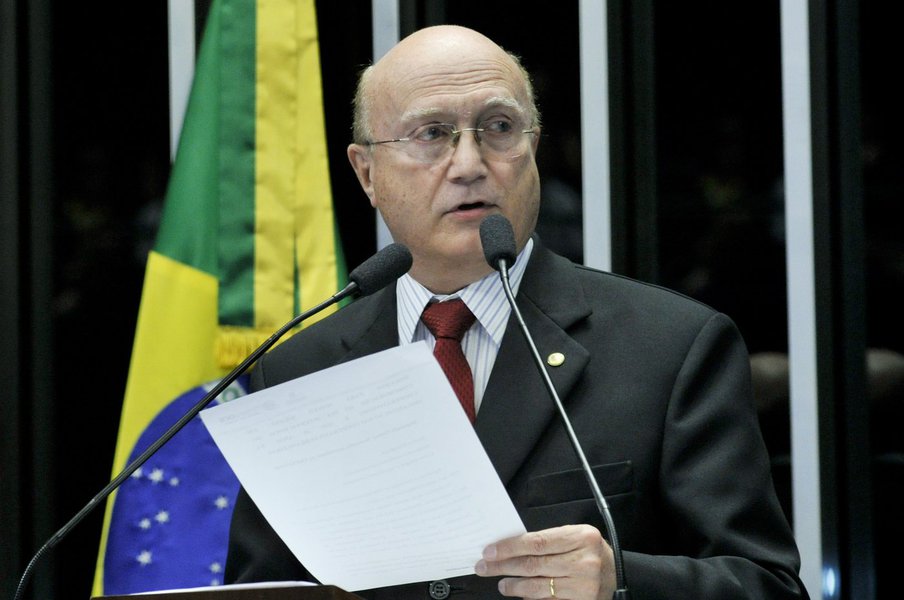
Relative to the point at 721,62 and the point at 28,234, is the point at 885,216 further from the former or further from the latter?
the point at 28,234

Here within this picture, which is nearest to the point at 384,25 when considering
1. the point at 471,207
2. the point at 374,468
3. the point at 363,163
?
the point at 363,163

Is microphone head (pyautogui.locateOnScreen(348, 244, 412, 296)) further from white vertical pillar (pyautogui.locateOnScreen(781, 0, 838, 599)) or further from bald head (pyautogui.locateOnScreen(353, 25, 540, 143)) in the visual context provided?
white vertical pillar (pyautogui.locateOnScreen(781, 0, 838, 599))

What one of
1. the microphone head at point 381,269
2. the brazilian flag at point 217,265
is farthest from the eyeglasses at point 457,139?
the brazilian flag at point 217,265

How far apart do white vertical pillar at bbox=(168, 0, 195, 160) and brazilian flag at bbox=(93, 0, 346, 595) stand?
0.26 metres

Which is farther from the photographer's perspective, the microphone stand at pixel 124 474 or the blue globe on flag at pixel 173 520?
the blue globe on flag at pixel 173 520

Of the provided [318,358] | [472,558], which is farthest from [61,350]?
[472,558]

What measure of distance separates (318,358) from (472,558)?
2.33 ft

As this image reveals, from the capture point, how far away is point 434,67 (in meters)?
2.11

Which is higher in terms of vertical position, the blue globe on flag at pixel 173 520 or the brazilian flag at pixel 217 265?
the brazilian flag at pixel 217 265

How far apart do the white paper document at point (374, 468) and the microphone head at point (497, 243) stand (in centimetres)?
26

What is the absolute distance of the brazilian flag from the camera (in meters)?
2.95

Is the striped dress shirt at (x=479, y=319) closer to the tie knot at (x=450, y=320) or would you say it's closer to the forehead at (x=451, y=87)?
the tie knot at (x=450, y=320)

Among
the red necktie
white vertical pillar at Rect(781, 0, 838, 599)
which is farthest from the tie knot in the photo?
white vertical pillar at Rect(781, 0, 838, 599)

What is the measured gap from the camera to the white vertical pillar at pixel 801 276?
3238 millimetres
